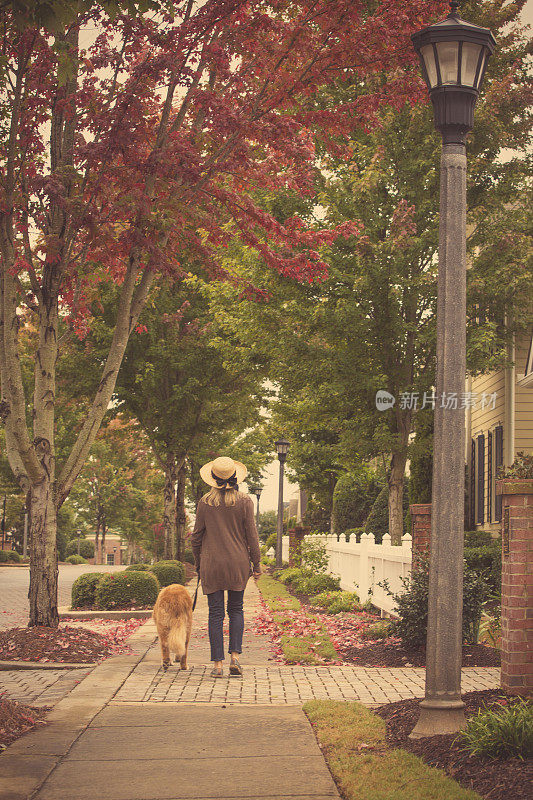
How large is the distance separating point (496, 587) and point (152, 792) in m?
8.00

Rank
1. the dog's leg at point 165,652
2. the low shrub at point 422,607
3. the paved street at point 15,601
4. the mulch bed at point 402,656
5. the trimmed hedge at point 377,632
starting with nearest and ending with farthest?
the dog's leg at point 165,652, the mulch bed at point 402,656, the low shrub at point 422,607, the trimmed hedge at point 377,632, the paved street at point 15,601

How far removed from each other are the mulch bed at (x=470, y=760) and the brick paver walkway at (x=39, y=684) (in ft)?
9.31

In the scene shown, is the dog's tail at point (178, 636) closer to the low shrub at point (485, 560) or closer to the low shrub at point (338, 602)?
the low shrub at point (485, 560)

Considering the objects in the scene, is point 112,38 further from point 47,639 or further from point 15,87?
point 47,639

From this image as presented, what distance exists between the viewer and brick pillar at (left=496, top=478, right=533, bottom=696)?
6133mm

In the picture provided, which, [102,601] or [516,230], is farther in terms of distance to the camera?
[516,230]

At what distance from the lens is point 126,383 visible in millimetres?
23844

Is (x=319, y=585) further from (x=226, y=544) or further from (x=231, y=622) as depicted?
(x=226, y=544)

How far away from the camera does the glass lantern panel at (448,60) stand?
564cm

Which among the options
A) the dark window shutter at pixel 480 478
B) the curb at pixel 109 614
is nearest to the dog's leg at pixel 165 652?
the curb at pixel 109 614

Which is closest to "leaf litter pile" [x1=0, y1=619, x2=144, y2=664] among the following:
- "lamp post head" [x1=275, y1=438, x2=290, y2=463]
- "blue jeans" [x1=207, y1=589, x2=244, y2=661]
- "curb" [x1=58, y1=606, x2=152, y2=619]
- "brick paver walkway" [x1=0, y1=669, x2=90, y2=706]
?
"brick paver walkway" [x1=0, y1=669, x2=90, y2=706]

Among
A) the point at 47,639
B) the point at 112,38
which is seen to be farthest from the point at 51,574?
the point at 112,38

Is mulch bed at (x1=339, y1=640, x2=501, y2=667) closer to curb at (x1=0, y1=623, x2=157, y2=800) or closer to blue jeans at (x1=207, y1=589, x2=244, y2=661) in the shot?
blue jeans at (x1=207, y1=589, x2=244, y2=661)

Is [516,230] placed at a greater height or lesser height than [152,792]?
greater
